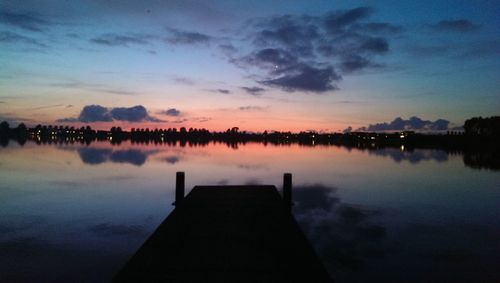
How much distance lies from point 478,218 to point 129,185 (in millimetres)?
23390

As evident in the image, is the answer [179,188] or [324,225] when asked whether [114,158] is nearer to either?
[179,188]

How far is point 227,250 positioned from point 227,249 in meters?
0.09

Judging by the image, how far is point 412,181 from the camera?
114ft

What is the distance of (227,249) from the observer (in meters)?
9.03

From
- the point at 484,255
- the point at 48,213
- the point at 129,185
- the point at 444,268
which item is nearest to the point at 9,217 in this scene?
the point at 48,213

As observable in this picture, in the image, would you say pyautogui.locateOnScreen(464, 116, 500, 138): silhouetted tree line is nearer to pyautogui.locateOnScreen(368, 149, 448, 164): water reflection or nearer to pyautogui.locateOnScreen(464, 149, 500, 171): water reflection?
pyautogui.locateOnScreen(368, 149, 448, 164): water reflection

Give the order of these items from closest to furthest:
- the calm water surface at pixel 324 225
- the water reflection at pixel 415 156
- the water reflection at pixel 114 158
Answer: the calm water surface at pixel 324 225 < the water reflection at pixel 114 158 < the water reflection at pixel 415 156

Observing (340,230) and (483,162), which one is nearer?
(340,230)

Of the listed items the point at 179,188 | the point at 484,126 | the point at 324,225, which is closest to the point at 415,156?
the point at 324,225

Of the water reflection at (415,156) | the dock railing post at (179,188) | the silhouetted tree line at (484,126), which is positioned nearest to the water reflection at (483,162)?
the water reflection at (415,156)

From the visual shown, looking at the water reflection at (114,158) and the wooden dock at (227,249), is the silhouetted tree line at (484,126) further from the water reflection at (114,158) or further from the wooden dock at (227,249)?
the wooden dock at (227,249)

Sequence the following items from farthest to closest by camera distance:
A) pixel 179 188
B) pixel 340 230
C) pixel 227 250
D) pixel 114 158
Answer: pixel 114 158 < pixel 179 188 < pixel 340 230 < pixel 227 250

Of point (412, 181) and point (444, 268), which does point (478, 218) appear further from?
point (412, 181)

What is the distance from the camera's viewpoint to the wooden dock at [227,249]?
7.34 meters
